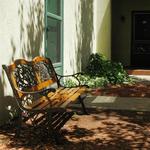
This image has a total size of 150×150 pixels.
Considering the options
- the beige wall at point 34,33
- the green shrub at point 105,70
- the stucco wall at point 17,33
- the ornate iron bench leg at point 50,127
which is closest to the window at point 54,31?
the beige wall at point 34,33

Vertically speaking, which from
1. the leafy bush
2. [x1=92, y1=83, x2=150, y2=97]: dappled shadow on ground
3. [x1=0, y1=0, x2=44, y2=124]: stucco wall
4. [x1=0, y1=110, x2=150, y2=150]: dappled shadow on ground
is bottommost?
[x1=0, y1=110, x2=150, y2=150]: dappled shadow on ground

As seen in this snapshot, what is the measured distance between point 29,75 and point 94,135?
4.37 ft

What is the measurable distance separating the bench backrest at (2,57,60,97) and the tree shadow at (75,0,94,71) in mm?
4954

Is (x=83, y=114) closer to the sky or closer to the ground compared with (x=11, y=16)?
closer to the ground

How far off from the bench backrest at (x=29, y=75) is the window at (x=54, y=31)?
1495mm

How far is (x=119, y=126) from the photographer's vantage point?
716 centimetres

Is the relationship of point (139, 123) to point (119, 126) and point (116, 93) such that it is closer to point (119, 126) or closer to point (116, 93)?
point (119, 126)

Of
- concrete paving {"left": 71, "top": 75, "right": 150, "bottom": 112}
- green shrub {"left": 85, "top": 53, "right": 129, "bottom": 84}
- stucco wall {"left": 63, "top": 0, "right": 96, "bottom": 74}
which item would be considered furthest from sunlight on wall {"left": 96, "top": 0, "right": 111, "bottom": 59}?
concrete paving {"left": 71, "top": 75, "right": 150, "bottom": 112}

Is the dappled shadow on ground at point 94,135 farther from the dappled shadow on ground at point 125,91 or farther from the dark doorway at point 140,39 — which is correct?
the dark doorway at point 140,39

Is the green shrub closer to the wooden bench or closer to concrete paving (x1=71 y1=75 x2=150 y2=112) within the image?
concrete paving (x1=71 y1=75 x2=150 y2=112)

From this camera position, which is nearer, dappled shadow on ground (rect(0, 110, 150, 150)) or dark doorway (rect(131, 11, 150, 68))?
dappled shadow on ground (rect(0, 110, 150, 150))

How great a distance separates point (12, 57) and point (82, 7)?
668 centimetres

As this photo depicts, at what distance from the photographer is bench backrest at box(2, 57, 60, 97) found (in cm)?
612

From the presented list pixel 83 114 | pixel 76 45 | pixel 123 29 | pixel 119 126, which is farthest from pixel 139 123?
pixel 123 29
